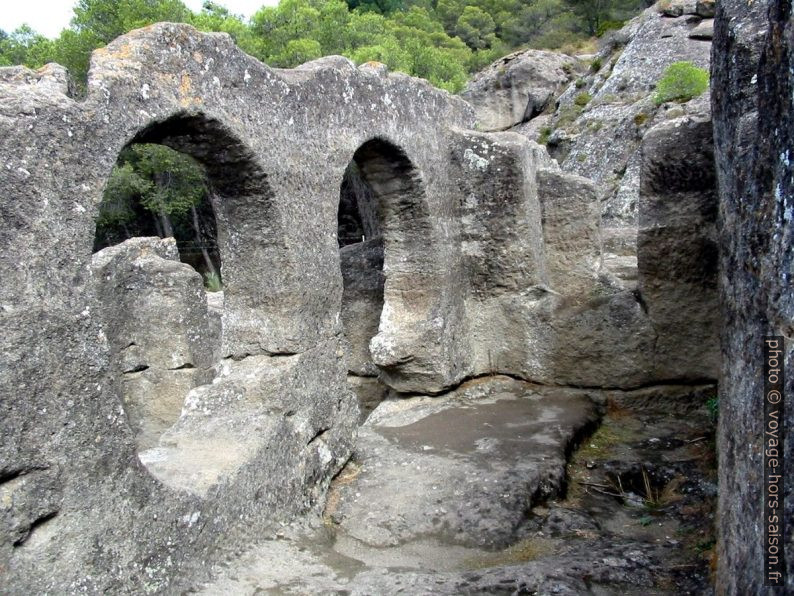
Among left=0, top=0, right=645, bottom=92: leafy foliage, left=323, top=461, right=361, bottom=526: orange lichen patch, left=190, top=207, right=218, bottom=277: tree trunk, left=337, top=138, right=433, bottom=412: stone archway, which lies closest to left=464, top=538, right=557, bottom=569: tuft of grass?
left=323, top=461, right=361, bottom=526: orange lichen patch

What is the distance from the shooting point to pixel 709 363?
5.92 m

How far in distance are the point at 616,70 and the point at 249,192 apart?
37.5 feet

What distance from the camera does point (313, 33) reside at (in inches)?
846

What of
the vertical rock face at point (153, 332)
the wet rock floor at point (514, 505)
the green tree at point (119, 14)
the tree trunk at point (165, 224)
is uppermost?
the green tree at point (119, 14)

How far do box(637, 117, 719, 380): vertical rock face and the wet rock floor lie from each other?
317mm

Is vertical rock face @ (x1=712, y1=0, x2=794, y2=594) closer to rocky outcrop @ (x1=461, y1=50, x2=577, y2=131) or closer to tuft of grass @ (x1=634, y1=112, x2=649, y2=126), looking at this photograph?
tuft of grass @ (x1=634, y1=112, x2=649, y2=126)

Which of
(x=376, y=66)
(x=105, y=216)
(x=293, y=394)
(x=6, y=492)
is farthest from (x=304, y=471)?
(x=105, y=216)

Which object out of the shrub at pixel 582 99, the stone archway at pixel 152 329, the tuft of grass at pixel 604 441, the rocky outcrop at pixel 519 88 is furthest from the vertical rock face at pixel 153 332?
the rocky outcrop at pixel 519 88

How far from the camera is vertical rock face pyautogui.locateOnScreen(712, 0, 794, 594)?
6.73 ft

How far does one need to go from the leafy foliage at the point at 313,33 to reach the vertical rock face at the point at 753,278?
17.1m

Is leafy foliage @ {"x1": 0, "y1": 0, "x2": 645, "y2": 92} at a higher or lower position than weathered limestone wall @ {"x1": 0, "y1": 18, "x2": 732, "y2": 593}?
higher

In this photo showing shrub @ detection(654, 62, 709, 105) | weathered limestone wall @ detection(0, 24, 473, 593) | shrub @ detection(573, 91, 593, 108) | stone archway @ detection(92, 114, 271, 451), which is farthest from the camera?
shrub @ detection(573, 91, 593, 108)

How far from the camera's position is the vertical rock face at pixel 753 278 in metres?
2.05

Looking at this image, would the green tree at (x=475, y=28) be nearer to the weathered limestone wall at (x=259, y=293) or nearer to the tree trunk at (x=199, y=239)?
the tree trunk at (x=199, y=239)
